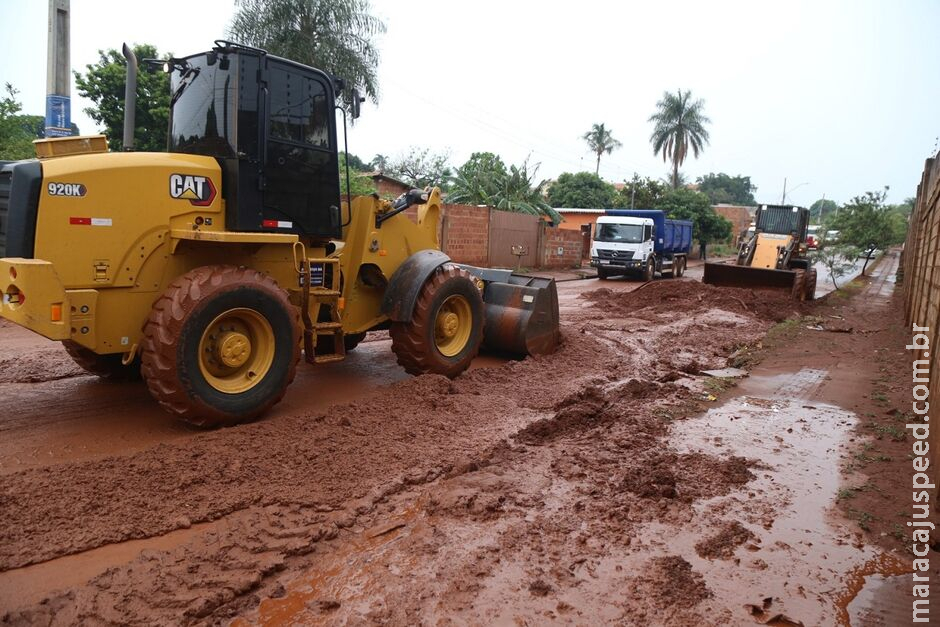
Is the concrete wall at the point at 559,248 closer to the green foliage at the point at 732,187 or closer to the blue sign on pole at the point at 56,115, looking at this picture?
the blue sign on pole at the point at 56,115

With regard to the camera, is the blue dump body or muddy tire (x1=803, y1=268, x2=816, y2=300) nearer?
muddy tire (x1=803, y1=268, x2=816, y2=300)

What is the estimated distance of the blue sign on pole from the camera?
9141 millimetres

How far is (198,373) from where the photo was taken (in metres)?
4.89

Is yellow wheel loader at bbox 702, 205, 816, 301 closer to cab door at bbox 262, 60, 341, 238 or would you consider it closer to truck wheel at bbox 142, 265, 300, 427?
cab door at bbox 262, 60, 341, 238

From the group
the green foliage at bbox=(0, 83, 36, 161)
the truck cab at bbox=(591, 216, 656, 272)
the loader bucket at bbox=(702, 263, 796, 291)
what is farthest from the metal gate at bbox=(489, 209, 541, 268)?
the green foliage at bbox=(0, 83, 36, 161)

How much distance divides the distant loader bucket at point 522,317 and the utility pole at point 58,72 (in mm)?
6228

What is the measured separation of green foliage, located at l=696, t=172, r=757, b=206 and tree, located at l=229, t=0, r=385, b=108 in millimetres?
84878

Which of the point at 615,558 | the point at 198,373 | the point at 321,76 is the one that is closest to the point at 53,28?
the point at 321,76

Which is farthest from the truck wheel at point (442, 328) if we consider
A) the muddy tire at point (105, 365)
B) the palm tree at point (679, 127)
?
the palm tree at point (679, 127)

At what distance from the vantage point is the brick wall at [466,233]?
22156mm

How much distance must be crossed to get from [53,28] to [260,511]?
9194 millimetres

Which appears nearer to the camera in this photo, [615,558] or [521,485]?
[615,558]

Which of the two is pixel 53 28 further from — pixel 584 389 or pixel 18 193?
pixel 584 389

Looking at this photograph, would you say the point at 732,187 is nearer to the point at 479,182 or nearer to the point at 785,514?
the point at 479,182
